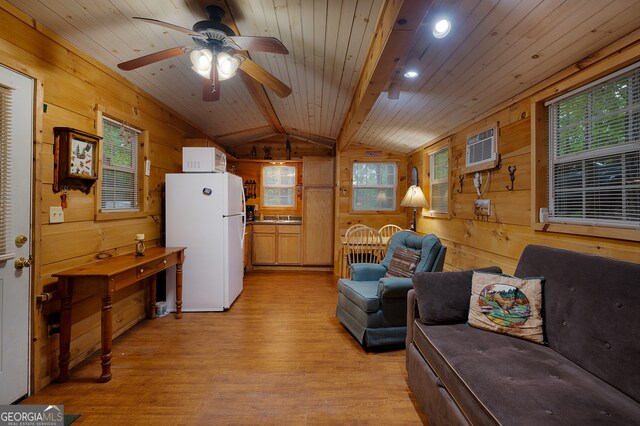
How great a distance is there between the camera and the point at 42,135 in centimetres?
203

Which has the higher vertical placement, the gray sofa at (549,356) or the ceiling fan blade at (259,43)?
the ceiling fan blade at (259,43)

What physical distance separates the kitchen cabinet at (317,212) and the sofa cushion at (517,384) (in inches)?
156

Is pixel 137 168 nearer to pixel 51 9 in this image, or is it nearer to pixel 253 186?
pixel 51 9

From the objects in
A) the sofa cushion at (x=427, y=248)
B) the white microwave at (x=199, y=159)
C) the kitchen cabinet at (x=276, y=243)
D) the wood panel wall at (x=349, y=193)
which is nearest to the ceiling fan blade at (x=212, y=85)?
the white microwave at (x=199, y=159)

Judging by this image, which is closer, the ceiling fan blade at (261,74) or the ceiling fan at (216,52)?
the ceiling fan at (216,52)

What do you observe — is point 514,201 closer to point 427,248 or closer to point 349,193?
point 427,248

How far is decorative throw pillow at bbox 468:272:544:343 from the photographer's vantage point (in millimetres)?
1728

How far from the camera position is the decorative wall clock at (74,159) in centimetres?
215

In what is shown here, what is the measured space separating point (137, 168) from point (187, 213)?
69 centimetres

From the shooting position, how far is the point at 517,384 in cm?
127

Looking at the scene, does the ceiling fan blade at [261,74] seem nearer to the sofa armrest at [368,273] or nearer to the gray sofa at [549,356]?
the gray sofa at [549,356]

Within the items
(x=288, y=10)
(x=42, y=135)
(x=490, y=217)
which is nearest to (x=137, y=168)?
(x=42, y=135)

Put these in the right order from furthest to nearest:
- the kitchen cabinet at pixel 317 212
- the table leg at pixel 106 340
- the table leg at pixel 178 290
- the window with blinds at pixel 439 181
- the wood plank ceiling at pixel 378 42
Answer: the kitchen cabinet at pixel 317 212 < the window with blinds at pixel 439 181 < the table leg at pixel 178 290 < the table leg at pixel 106 340 < the wood plank ceiling at pixel 378 42

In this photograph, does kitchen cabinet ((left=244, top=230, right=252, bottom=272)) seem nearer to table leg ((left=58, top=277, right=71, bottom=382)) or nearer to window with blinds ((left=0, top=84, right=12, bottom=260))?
table leg ((left=58, top=277, right=71, bottom=382))
